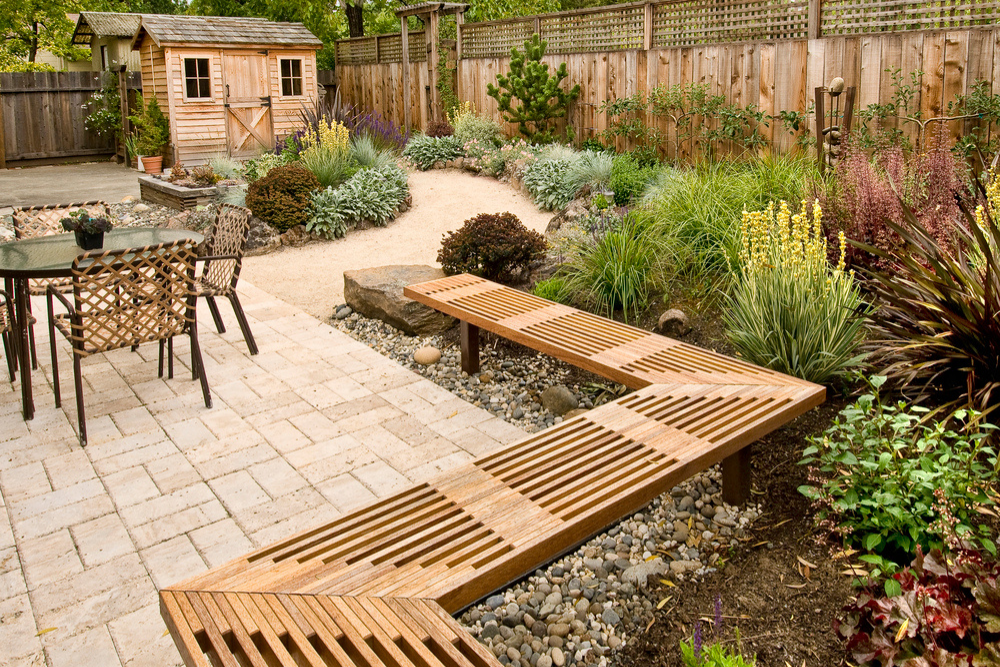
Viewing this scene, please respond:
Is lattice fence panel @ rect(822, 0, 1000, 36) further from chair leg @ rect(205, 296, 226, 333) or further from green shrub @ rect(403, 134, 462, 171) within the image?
chair leg @ rect(205, 296, 226, 333)

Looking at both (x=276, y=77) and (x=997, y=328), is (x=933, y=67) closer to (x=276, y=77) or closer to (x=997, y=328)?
(x=997, y=328)

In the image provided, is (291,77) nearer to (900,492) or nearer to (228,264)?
(228,264)

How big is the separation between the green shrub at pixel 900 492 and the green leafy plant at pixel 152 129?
13.2 metres

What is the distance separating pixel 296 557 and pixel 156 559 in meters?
1.18

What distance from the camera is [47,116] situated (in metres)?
15.5

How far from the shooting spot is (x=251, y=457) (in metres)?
3.69

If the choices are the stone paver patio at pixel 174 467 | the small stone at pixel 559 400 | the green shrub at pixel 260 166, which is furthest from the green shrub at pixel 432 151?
the small stone at pixel 559 400

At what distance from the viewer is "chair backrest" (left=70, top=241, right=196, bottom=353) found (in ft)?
12.5

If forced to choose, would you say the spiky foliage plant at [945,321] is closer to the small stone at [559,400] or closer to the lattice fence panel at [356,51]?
the small stone at [559,400]

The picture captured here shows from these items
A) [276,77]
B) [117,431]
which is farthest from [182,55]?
[117,431]

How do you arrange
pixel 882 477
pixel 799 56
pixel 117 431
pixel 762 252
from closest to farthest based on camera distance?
pixel 882 477, pixel 762 252, pixel 117 431, pixel 799 56

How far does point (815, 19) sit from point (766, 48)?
0.55 meters

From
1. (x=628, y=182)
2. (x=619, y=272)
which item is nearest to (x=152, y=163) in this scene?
(x=628, y=182)

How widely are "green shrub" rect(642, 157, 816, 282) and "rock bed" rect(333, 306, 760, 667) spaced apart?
175cm
